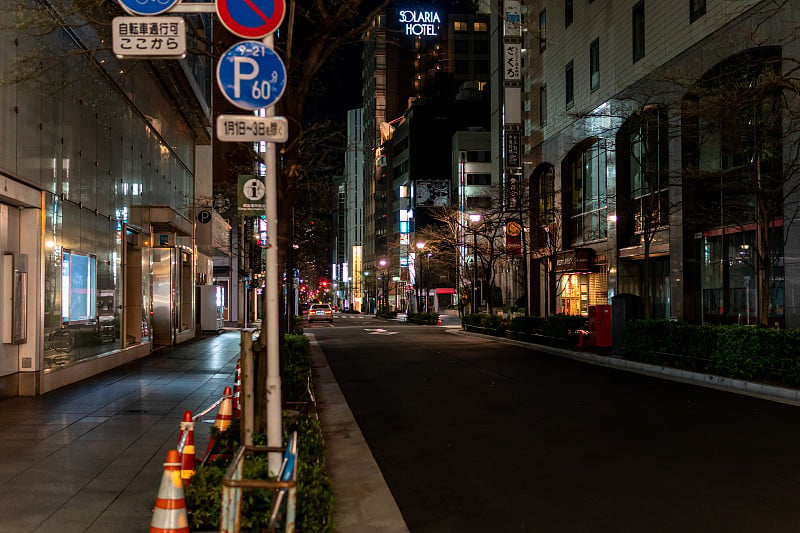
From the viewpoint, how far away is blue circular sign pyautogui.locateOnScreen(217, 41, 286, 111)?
6.35m

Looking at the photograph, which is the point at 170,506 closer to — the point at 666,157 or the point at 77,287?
the point at 77,287

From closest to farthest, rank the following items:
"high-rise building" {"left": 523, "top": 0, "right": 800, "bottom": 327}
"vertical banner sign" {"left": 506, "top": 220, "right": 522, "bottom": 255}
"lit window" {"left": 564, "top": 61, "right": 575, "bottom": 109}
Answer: "high-rise building" {"left": 523, "top": 0, "right": 800, "bottom": 327} < "vertical banner sign" {"left": 506, "top": 220, "right": 522, "bottom": 255} < "lit window" {"left": 564, "top": 61, "right": 575, "bottom": 109}

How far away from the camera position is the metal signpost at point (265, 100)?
6.18 metres

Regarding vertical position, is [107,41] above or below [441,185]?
below

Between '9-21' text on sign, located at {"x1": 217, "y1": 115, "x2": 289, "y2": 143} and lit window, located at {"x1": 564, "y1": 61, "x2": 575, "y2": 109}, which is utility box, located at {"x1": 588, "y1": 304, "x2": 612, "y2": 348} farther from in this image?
'9-21' text on sign, located at {"x1": 217, "y1": 115, "x2": 289, "y2": 143}

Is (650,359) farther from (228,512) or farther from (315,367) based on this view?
(228,512)

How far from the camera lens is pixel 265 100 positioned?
6418mm

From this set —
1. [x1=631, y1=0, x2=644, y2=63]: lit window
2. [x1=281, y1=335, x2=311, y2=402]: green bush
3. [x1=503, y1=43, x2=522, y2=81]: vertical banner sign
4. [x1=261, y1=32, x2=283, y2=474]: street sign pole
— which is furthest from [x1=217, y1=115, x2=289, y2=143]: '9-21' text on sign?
[x1=503, y1=43, x2=522, y2=81]: vertical banner sign

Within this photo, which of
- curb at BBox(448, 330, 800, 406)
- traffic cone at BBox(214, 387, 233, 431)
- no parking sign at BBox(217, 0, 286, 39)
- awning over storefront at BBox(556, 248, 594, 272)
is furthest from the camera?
awning over storefront at BBox(556, 248, 594, 272)

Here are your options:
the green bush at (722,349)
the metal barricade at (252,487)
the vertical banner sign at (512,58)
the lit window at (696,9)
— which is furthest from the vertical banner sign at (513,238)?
the metal barricade at (252,487)

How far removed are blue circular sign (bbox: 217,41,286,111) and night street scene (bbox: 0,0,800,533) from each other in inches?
1.0

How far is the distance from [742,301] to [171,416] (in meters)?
21.3

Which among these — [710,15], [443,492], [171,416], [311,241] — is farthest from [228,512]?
[311,241]

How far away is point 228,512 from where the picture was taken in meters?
4.89
